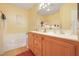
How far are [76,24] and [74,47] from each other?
325 mm

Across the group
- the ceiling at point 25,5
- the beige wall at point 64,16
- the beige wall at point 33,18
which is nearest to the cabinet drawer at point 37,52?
the beige wall at point 33,18

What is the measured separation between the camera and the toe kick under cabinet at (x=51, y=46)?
1.17 m

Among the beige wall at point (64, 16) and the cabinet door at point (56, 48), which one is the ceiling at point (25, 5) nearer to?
the beige wall at point (64, 16)

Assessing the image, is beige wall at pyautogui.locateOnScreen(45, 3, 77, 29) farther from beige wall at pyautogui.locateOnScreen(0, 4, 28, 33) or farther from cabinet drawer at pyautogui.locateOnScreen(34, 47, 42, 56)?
cabinet drawer at pyautogui.locateOnScreen(34, 47, 42, 56)

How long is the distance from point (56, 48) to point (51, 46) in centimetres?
9

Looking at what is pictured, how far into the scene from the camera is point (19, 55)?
4.68ft

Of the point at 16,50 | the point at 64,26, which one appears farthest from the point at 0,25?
the point at 64,26

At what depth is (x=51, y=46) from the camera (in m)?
1.42

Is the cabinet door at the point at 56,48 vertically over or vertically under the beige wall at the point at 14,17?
under

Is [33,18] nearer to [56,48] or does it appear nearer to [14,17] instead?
[14,17]

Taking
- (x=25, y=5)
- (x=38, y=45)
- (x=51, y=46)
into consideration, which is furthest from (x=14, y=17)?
(x=51, y=46)

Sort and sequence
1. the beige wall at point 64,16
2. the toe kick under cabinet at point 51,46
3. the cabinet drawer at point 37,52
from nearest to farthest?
1. the toe kick under cabinet at point 51,46
2. the beige wall at point 64,16
3. the cabinet drawer at point 37,52

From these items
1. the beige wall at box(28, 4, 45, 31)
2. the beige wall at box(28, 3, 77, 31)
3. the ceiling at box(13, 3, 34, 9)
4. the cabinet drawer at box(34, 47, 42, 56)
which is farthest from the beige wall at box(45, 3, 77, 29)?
the cabinet drawer at box(34, 47, 42, 56)

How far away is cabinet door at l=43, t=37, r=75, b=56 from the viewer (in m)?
1.20
